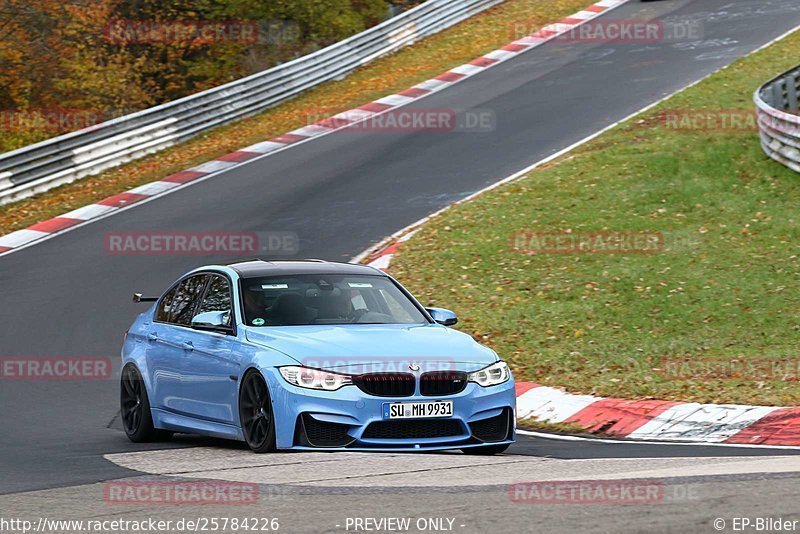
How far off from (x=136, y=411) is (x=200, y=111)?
57.9ft

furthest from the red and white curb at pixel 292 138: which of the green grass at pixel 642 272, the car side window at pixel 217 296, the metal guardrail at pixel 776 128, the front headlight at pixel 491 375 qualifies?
the front headlight at pixel 491 375

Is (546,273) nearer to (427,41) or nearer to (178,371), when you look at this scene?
(178,371)

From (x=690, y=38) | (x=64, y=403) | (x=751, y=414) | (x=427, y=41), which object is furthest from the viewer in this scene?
(x=427, y=41)

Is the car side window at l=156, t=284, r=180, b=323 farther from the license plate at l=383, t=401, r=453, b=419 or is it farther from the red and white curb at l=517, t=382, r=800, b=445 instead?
the red and white curb at l=517, t=382, r=800, b=445

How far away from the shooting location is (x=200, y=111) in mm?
27703

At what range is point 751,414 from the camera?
34.5 feet

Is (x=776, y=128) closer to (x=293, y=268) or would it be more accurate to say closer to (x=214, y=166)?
(x=214, y=166)

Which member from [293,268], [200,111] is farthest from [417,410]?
[200,111]

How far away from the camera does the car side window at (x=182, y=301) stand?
1053 centimetres

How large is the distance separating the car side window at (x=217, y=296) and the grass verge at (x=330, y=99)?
11.7 m

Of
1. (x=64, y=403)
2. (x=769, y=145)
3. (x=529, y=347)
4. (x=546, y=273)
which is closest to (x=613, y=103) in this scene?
(x=769, y=145)

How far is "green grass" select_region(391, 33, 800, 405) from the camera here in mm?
12781

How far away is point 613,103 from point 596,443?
1730 centimetres

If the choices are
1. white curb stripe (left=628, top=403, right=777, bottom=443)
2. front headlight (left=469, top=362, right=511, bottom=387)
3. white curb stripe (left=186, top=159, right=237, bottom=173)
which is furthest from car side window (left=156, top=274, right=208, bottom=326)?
white curb stripe (left=186, top=159, right=237, bottom=173)
